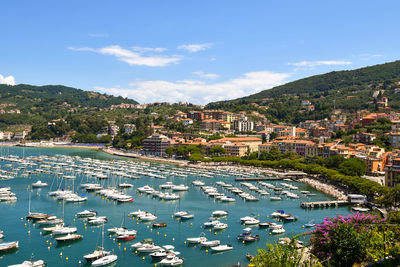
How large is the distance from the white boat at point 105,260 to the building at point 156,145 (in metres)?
81.0

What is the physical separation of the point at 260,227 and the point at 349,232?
50.4ft

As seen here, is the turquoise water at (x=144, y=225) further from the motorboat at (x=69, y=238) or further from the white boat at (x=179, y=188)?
the white boat at (x=179, y=188)

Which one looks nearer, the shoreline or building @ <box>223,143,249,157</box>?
the shoreline

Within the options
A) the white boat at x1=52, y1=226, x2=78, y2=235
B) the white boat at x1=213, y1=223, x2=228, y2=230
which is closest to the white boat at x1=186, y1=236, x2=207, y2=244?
the white boat at x1=213, y1=223, x2=228, y2=230

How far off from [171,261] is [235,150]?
70709 mm

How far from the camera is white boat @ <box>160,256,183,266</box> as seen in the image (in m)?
27.3

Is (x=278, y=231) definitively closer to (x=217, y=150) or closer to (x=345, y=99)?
(x=217, y=150)

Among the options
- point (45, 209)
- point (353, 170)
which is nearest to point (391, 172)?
point (353, 170)

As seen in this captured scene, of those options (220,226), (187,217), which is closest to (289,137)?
(187,217)

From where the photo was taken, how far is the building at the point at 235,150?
9681 cm

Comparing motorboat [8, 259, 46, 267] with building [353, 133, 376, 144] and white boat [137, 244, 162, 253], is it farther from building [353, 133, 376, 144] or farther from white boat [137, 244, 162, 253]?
building [353, 133, 376, 144]

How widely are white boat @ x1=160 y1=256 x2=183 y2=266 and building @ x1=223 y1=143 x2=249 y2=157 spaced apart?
6951cm

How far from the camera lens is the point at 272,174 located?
7219 centimetres

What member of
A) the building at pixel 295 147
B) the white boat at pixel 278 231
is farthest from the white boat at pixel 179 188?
the building at pixel 295 147
